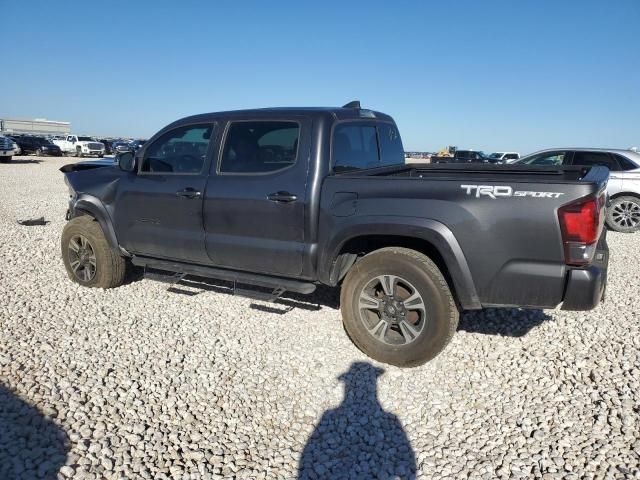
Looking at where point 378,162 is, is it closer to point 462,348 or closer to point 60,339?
point 462,348

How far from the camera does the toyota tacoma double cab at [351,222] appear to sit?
9.59 feet

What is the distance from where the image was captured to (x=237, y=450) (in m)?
2.54

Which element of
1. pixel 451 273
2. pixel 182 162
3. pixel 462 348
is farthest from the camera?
pixel 182 162

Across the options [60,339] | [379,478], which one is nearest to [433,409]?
[379,478]

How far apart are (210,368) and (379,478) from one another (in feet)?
5.18

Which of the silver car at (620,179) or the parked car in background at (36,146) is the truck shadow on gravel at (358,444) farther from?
the parked car in background at (36,146)

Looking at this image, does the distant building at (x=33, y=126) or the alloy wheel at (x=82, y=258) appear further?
the distant building at (x=33, y=126)

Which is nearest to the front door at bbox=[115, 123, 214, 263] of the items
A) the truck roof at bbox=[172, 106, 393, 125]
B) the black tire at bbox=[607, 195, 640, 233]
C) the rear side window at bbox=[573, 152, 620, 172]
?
the truck roof at bbox=[172, 106, 393, 125]

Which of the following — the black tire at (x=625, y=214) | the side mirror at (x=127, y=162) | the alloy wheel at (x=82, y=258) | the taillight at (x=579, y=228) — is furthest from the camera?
the black tire at (x=625, y=214)

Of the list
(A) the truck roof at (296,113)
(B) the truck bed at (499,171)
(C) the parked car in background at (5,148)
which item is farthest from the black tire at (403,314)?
(C) the parked car in background at (5,148)

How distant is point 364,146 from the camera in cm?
432

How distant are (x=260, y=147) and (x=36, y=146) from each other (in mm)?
36119

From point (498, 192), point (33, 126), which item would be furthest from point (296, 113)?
point (33, 126)

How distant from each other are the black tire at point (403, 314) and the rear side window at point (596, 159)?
7404 mm
